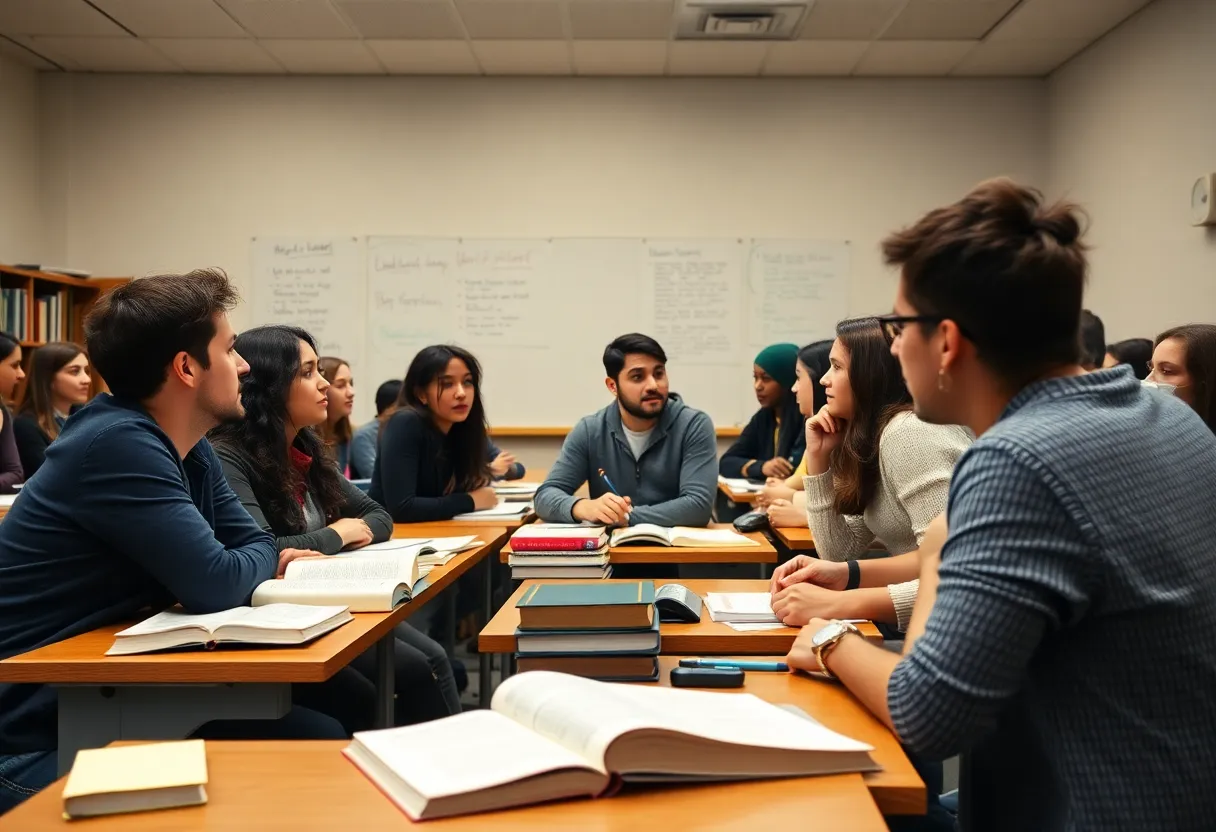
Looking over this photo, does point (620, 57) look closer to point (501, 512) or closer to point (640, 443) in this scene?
point (640, 443)

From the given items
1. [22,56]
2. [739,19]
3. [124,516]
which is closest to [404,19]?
[739,19]

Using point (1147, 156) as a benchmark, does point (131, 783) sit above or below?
below

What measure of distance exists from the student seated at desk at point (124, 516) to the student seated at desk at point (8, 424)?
2.82 metres

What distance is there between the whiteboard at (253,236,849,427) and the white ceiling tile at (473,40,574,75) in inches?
39.3

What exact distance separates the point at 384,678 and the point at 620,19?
412 cm

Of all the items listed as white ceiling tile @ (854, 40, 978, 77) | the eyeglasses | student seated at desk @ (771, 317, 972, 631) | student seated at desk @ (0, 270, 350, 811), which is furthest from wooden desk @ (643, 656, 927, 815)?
white ceiling tile @ (854, 40, 978, 77)

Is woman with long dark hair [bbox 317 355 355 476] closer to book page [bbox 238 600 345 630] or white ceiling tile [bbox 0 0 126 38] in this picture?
white ceiling tile [bbox 0 0 126 38]

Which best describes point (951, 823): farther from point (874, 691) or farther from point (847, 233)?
point (847, 233)

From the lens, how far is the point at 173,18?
213 inches

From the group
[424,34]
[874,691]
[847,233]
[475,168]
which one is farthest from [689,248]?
[874,691]

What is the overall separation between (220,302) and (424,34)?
3.99 meters

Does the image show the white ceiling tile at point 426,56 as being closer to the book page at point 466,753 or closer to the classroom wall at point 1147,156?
the classroom wall at point 1147,156

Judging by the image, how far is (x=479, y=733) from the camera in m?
1.11

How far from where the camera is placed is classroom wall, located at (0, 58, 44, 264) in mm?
5973
